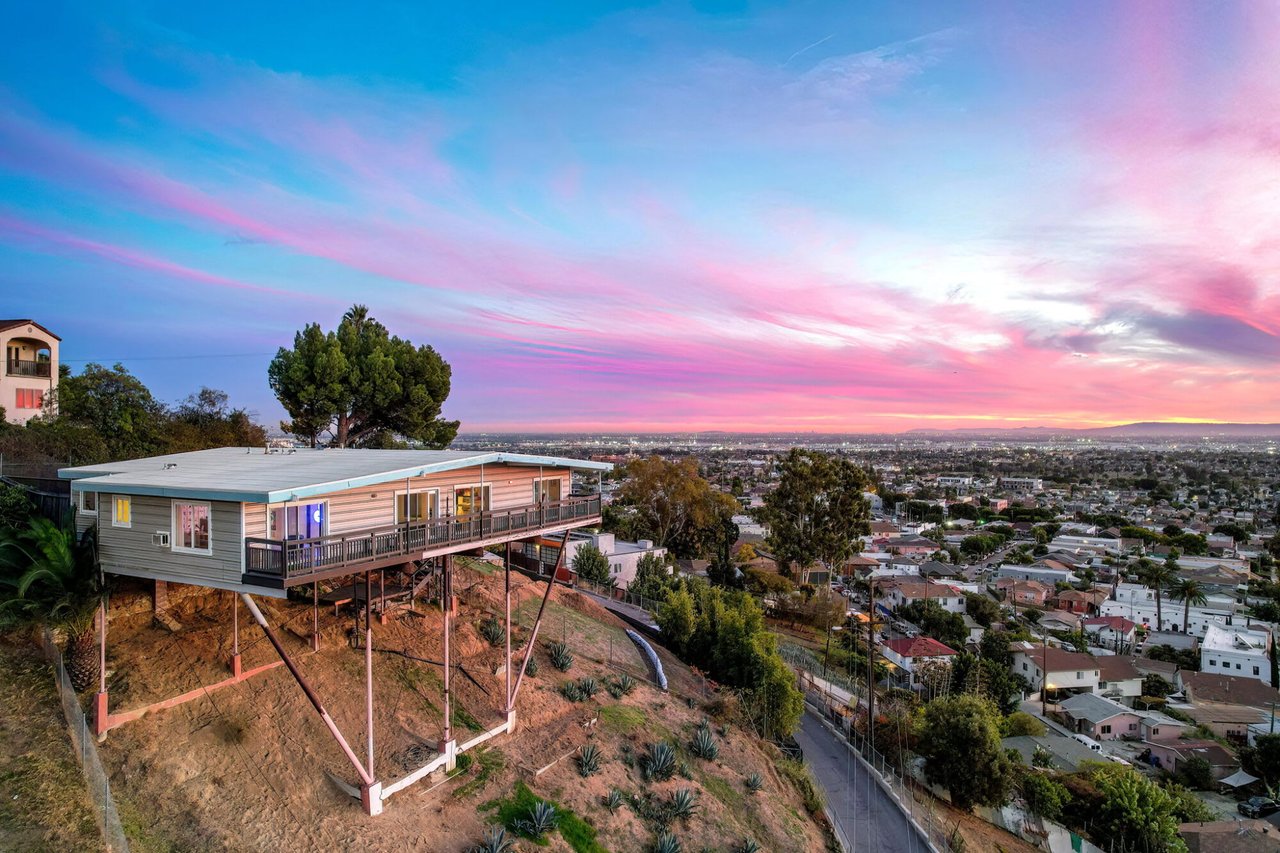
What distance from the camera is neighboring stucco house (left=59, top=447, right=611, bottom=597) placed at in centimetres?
1123

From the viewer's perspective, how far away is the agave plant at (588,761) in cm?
1479

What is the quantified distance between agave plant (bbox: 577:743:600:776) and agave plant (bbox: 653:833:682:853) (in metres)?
2.13

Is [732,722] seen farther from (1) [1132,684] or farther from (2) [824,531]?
(1) [1132,684]

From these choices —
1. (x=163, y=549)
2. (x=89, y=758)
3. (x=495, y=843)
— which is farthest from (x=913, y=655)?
(x=89, y=758)

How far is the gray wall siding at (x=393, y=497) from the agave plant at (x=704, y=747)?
7.95 m

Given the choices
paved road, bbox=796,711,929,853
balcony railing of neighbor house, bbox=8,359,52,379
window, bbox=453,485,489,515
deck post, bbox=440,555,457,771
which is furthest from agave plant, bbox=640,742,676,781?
balcony railing of neighbor house, bbox=8,359,52,379

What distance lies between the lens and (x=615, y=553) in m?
43.4

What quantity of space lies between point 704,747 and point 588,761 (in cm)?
407

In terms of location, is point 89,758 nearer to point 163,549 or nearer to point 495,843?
point 163,549

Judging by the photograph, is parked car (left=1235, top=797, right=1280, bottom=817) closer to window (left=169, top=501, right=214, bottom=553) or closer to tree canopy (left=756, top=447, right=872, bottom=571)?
tree canopy (left=756, top=447, right=872, bottom=571)

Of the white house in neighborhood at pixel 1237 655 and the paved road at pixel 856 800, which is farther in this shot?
the white house in neighborhood at pixel 1237 655

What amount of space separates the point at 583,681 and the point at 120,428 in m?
23.7

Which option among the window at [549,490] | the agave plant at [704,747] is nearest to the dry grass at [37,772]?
the window at [549,490]

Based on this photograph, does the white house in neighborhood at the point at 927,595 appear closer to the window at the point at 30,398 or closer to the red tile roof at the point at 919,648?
the red tile roof at the point at 919,648
